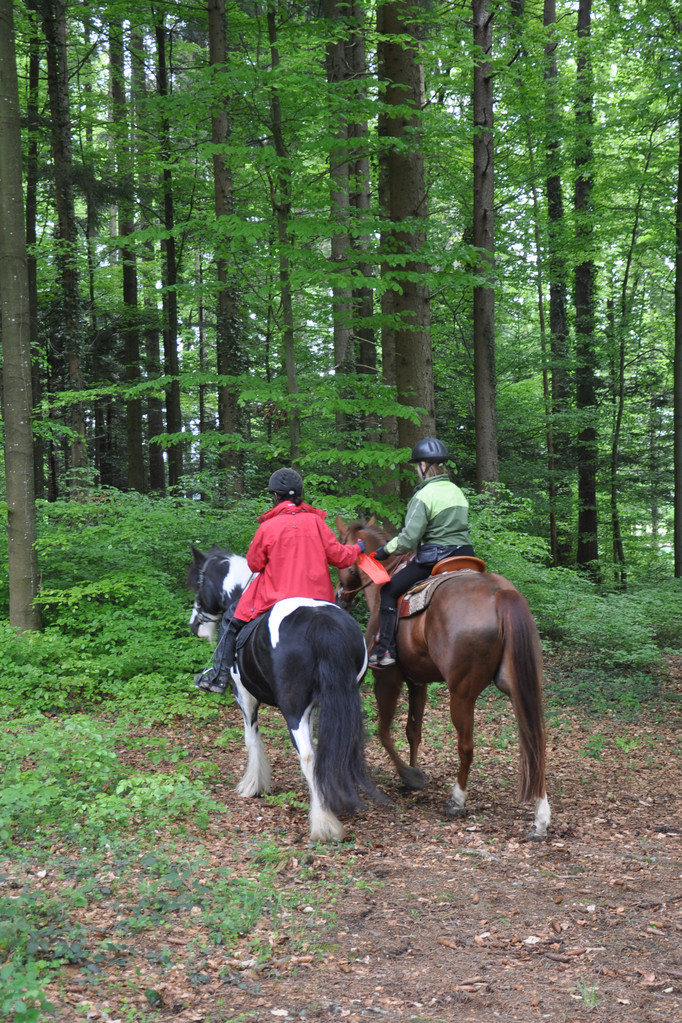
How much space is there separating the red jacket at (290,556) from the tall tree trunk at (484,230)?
7228mm

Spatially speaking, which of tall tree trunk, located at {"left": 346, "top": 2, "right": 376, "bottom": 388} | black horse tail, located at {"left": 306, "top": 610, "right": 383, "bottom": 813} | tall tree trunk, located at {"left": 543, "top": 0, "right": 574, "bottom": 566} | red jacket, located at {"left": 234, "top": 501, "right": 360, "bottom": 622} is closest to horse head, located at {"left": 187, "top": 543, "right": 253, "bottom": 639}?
red jacket, located at {"left": 234, "top": 501, "right": 360, "bottom": 622}

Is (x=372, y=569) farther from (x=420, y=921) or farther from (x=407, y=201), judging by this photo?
(x=407, y=201)

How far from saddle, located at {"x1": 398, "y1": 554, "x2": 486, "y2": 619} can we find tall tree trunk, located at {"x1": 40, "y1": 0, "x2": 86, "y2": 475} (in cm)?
976

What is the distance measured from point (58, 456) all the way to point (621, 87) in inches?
700

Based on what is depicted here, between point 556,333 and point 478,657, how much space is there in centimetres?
1466

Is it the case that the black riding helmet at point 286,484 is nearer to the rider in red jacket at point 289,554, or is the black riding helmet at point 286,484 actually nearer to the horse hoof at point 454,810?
the rider in red jacket at point 289,554

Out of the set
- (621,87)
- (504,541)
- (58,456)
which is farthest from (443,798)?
(58,456)

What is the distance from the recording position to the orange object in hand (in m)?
6.47

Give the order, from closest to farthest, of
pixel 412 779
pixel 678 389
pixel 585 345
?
pixel 412 779 < pixel 678 389 < pixel 585 345

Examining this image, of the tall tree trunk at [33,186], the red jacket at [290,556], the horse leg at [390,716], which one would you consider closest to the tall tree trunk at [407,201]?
the horse leg at [390,716]

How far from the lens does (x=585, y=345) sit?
18.6m

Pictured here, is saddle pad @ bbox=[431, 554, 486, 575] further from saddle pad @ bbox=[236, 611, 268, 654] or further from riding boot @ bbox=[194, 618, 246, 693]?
riding boot @ bbox=[194, 618, 246, 693]

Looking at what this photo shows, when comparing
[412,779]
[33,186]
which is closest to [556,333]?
[33,186]

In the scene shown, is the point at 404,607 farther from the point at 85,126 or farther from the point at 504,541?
the point at 85,126
